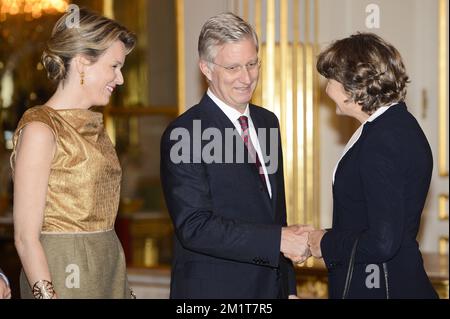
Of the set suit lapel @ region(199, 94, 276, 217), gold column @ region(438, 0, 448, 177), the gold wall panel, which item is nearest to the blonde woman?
suit lapel @ region(199, 94, 276, 217)

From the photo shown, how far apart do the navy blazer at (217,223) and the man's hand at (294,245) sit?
40 millimetres

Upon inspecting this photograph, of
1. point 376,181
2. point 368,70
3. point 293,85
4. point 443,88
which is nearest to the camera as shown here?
point 376,181

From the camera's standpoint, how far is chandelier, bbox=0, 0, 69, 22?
27.4ft

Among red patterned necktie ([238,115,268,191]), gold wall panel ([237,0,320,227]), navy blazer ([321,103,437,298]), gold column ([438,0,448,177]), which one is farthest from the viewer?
gold column ([438,0,448,177])

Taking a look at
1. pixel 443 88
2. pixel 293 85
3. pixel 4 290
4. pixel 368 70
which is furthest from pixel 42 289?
pixel 443 88

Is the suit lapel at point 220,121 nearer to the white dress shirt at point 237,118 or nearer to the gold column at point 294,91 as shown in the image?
the white dress shirt at point 237,118

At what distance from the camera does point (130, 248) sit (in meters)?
8.23

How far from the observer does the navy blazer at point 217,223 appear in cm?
286

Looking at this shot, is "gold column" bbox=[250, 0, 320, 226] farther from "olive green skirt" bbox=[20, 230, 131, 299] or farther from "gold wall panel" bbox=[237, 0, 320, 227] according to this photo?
"olive green skirt" bbox=[20, 230, 131, 299]

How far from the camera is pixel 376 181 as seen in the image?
2598 mm

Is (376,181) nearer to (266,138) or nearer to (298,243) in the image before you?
(298,243)

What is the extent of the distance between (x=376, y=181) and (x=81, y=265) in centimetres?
90

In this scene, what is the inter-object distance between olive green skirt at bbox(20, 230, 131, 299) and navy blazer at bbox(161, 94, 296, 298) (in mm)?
265

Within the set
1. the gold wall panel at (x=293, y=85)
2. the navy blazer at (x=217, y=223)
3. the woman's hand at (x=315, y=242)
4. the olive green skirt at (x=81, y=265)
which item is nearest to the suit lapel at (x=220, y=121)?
the navy blazer at (x=217, y=223)
